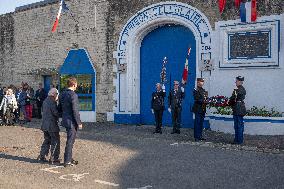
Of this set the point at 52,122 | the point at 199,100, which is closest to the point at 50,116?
the point at 52,122

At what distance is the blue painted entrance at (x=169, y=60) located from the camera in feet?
43.2

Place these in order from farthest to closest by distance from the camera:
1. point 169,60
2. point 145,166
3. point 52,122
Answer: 1. point 169,60
2. point 52,122
3. point 145,166

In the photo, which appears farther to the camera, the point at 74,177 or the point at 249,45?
the point at 249,45

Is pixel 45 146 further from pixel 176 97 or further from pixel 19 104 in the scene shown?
pixel 19 104

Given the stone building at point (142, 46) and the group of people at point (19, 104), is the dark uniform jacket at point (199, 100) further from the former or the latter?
the group of people at point (19, 104)

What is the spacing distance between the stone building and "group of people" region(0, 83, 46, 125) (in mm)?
1192

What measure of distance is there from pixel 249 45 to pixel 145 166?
21.3 ft

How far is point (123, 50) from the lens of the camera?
565 inches

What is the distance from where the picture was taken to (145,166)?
712 cm

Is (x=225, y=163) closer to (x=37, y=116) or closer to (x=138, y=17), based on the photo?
(x=138, y=17)

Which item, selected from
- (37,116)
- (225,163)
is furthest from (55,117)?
(37,116)

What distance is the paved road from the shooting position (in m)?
5.96

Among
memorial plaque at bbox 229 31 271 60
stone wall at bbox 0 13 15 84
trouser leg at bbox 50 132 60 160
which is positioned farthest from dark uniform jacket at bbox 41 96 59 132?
stone wall at bbox 0 13 15 84

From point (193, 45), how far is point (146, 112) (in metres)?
3.21
